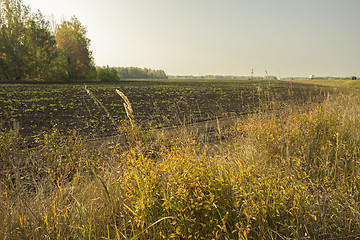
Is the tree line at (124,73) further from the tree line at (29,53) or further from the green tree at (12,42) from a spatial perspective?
the green tree at (12,42)

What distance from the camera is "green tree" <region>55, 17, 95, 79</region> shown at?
161ft

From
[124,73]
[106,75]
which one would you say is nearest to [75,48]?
[106,75]

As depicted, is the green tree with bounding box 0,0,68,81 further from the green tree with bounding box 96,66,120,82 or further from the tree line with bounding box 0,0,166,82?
the green tree with bounding box 96,66,120,82

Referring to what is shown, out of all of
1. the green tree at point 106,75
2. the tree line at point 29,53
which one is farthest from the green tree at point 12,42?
the green tree at point 106,75

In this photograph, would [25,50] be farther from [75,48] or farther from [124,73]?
[124,73]

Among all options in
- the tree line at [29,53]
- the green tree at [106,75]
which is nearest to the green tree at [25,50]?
the tree line at [29,53]

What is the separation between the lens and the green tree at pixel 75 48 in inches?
1931

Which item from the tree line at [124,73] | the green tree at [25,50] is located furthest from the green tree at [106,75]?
the green tree at [25,50]

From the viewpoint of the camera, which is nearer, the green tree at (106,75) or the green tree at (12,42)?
the green tree at (12,42)

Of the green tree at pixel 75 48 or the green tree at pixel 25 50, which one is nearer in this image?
the green tree at pixel 25 50

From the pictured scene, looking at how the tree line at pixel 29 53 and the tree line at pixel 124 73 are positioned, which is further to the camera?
the tree line at pixel 124 73

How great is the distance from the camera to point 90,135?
Answer: 900 cm

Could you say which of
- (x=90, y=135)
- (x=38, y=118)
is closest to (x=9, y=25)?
(x=38, y=118)

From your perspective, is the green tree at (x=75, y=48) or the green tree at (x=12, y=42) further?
the green tree at (x=75, y=48)
